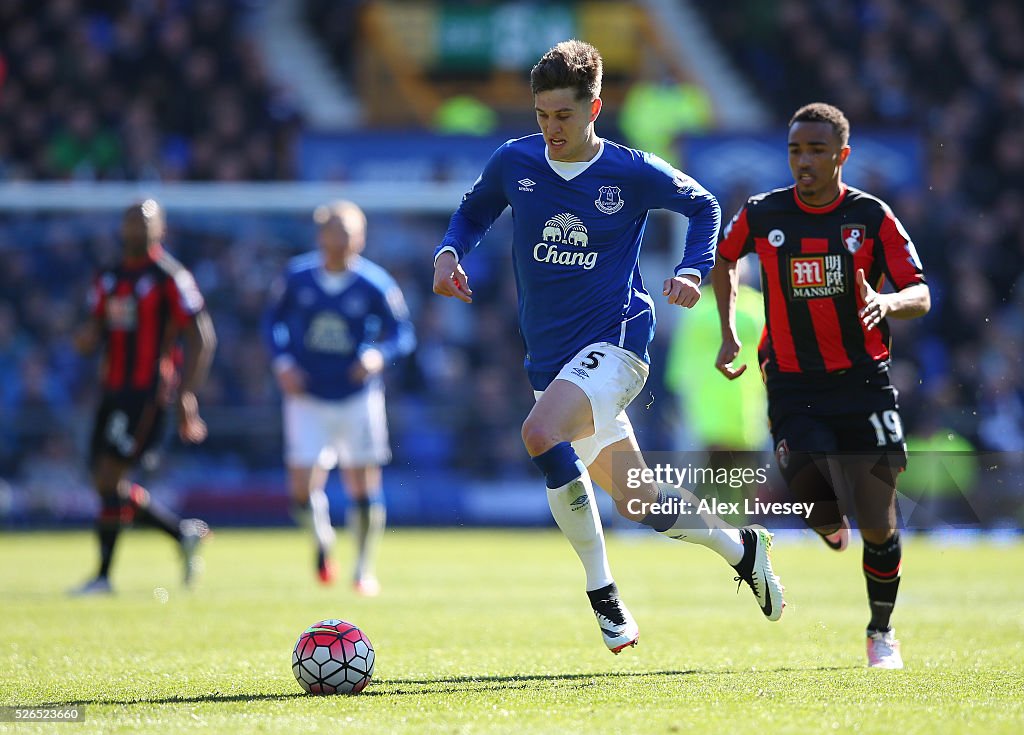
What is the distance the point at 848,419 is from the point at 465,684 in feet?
6.66

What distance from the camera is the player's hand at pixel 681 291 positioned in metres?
5.86

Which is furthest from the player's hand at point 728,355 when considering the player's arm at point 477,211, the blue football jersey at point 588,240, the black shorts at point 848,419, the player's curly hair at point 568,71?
the player's curly hair at point 568,71

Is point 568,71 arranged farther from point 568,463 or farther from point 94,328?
point 94,328

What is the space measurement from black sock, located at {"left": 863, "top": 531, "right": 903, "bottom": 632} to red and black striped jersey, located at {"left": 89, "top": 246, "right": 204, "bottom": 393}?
17.4 ft

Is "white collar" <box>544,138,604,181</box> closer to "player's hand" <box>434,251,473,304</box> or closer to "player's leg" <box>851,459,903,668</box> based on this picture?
"player's hand" <box>434,251,473,304</box>

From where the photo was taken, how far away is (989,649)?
666cm

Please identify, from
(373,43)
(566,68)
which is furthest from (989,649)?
(373,43)

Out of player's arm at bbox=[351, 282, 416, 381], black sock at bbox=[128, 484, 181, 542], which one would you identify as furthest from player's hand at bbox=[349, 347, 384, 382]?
black sock at bbox=[128, 484, 181, 542]

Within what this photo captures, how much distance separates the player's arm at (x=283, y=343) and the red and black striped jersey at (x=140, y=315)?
98 centimetres

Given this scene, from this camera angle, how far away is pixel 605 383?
605 centimetres

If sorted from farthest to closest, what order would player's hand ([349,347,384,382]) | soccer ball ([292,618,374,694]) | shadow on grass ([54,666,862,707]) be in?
player's hand ([349,347,384,382]) → soccer ball ([292,618,374,694]) → shadow on grass ([54,666,862,707])

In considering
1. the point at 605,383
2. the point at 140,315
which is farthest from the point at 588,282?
the point at 140,315

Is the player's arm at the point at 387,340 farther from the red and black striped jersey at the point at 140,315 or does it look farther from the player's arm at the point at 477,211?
the player's arm at the point at 477,211

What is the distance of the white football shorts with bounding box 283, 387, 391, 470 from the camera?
10945 mm
